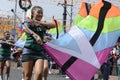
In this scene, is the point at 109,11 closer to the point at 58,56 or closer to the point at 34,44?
the point at 58,56

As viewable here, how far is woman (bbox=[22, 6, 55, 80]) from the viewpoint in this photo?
830 centimetres

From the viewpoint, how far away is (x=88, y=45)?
31.0 ft

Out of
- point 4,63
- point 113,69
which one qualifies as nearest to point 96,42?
point 4,63

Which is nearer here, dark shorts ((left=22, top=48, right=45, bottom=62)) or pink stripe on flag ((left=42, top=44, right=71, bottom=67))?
dark shorts ((left=22, top=48, right=45, bottom=62))

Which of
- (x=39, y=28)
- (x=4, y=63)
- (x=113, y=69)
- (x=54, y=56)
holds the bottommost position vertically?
(x=113, y=69)

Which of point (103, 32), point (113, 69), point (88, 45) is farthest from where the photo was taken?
point (113, 69)

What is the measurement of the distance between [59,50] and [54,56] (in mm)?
159

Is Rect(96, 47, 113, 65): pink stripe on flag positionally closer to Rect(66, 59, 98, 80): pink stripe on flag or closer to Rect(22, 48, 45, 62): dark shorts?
Rect(66, 59, 98, 80): pink stripe on flag

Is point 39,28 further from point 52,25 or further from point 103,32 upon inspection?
point 103,32

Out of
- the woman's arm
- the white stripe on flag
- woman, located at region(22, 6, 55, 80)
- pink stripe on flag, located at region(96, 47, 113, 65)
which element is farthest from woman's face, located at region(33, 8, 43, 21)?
pink stripe on flag, located at region(96, 47, 113, 65)

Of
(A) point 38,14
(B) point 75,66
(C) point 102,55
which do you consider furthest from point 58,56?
(C) point 102,55

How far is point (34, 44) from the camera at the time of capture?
8.51 m

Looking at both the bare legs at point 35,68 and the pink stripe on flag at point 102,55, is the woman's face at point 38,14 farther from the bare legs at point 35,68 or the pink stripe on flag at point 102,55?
the pink stripe on flag at point 102,55

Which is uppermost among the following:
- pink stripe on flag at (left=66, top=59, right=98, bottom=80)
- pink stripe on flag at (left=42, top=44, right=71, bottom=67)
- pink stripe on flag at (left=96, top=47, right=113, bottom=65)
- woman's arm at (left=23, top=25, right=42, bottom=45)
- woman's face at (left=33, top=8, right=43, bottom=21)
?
woman's face at (left=33, top=8, right=43, bottom=21)
